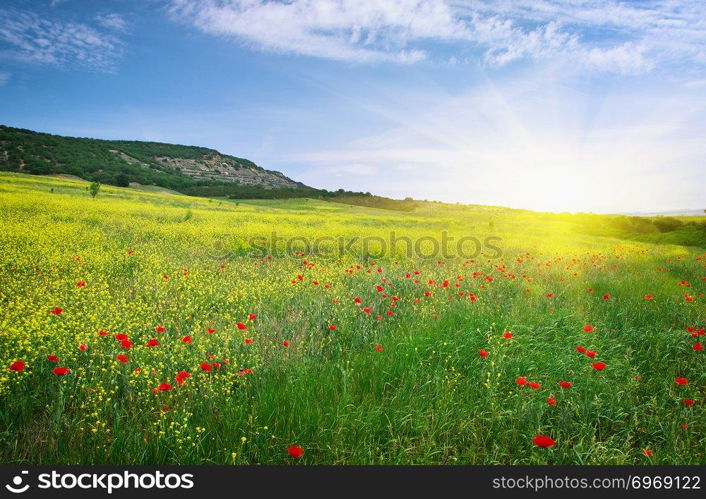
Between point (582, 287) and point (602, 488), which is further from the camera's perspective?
point (582, 287)

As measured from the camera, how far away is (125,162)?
116 meters

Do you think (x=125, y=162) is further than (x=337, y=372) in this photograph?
Yes

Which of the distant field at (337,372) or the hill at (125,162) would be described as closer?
the distant field at (337,372)

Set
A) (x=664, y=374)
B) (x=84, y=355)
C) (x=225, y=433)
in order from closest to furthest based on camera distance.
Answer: (x=225, y=433), (x=84, y=355), (x=664, y=374)

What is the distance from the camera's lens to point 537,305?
6168 mm

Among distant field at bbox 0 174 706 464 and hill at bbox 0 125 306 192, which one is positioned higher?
hill at bbox 0 125 306 192

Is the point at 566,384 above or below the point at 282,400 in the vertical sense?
above

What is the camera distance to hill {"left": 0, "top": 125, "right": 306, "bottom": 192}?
256 ft

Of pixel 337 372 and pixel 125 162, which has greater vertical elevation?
pixel 125 162

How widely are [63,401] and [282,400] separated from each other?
1752mm

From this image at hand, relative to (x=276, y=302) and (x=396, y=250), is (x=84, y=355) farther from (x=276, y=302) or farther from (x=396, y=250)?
(x=396, y=250)

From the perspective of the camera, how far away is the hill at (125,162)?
256ft

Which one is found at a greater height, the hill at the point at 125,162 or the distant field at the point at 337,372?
the hill at the point at 125,162

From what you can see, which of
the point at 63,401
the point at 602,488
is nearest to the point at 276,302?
the point at 63,401
